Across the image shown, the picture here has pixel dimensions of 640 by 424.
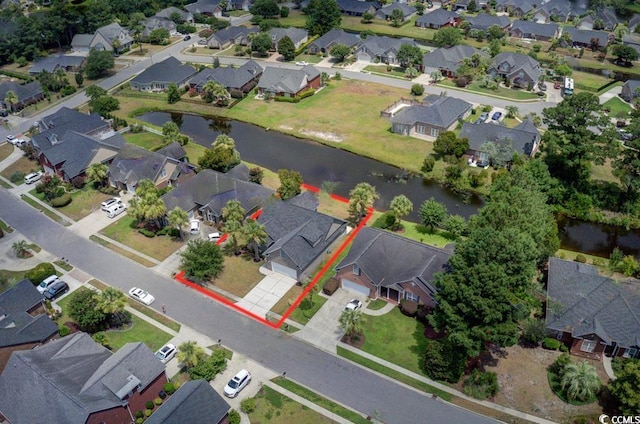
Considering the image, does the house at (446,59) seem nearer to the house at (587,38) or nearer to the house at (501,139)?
the house at (587,38)

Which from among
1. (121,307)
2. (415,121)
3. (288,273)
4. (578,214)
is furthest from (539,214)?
(121,307)

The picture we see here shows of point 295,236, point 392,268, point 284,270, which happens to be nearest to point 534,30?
point 392,268

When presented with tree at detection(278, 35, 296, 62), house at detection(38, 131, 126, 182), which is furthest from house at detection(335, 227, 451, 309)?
tree at detection(278, 35, 296, 62)

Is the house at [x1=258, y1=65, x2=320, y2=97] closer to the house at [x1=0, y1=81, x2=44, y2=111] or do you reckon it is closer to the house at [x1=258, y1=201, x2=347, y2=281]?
the house at [x1=258, y1=201, x2=347, y2=281]

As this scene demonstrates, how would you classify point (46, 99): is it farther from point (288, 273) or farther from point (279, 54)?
point (288, 273)

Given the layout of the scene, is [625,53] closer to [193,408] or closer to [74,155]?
[74,155]

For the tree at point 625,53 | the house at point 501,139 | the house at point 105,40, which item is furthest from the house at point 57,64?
the tree at point 625,53

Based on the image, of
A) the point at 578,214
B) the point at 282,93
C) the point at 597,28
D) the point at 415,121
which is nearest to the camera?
the point at 578,214
